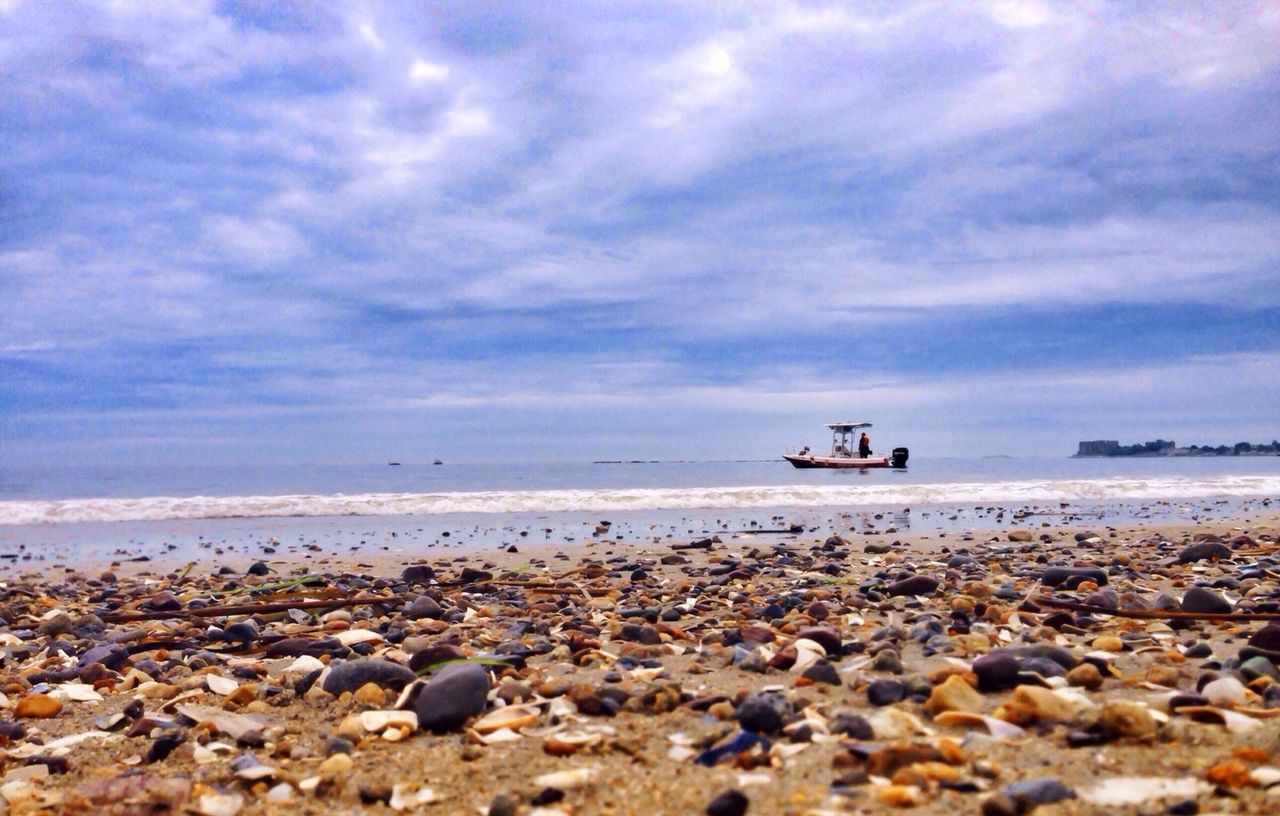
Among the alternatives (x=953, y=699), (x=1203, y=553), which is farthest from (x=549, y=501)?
(x=953, y=699)

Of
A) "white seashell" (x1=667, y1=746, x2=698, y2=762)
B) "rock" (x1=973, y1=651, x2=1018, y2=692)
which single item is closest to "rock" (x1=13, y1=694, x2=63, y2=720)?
"white seashell" (x1=667, y1=746, x2=698, y2=762)

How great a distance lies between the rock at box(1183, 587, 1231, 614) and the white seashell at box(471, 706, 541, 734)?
3570 mm

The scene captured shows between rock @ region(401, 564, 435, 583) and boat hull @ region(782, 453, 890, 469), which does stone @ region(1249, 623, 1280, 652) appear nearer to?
rock @ region(401, 564, 435, 583)

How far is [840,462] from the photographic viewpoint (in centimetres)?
4481

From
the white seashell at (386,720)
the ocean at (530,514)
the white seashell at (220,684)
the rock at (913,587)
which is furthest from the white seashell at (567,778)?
the ocean at (530,514)

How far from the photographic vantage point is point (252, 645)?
17.1 ft

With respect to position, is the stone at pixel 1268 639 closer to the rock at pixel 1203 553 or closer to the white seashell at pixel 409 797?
the white seashell at pixel 409 797

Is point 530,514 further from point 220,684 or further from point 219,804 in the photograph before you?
point 219,804

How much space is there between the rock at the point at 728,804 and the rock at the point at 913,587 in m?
4.13

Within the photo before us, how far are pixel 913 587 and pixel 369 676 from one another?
3775 mm

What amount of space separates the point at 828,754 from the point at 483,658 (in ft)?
6.30

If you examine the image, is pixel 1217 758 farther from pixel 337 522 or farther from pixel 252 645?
pixel 337 522

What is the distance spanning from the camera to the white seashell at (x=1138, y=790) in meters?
2.06

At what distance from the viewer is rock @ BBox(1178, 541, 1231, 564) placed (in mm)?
8102
